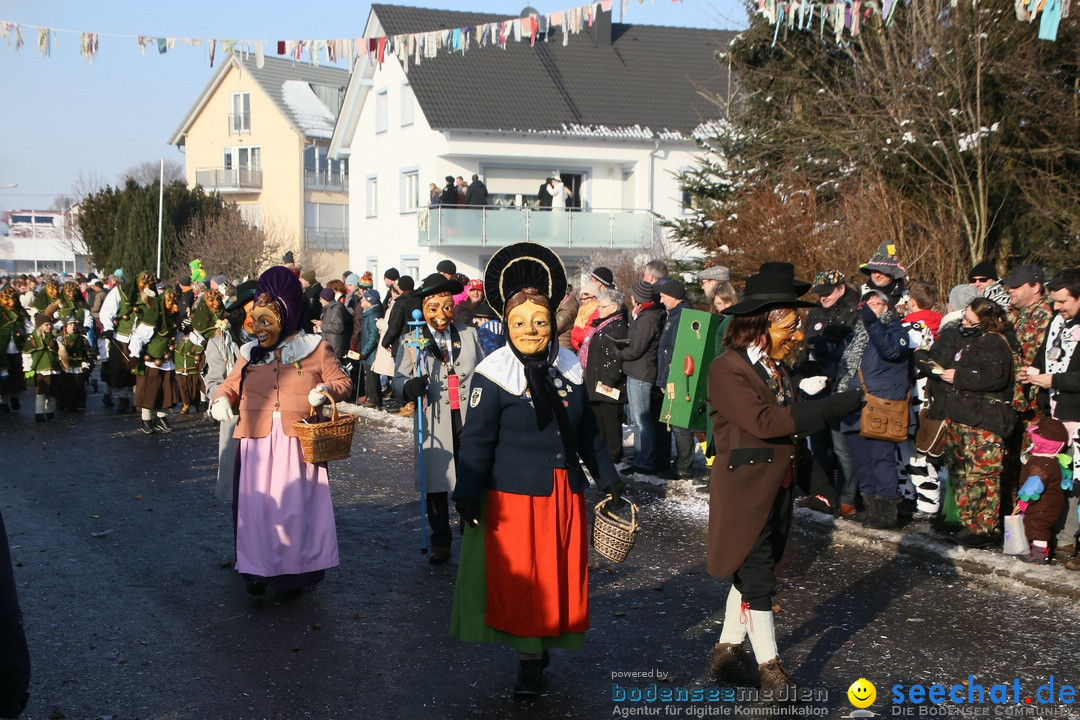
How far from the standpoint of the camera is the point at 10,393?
17469 mm

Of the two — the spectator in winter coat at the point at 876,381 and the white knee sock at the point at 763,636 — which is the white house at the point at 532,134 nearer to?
the spectator in winter coat at the point at 876,381

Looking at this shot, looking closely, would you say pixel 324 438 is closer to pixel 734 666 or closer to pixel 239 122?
pixel 734 666

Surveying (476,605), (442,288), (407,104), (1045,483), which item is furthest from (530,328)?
(407,104)

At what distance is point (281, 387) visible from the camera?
7.20m

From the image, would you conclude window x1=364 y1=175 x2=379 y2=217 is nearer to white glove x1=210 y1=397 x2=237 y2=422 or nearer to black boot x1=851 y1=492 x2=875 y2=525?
black boot x1=851 y1=492 x2=875 y2=525

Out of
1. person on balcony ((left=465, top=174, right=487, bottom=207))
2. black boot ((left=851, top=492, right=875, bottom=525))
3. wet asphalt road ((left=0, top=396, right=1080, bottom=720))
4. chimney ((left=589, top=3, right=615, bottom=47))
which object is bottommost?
wet asphalt road ((left=0, top=396, right=1080, bottom=720))

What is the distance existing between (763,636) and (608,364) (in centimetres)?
597

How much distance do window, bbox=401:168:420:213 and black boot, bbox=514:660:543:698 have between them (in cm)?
3123

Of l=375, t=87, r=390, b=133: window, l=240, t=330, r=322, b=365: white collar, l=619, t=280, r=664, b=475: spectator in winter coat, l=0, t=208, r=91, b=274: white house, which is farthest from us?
l=0, t=208, r=91, b=274: white house

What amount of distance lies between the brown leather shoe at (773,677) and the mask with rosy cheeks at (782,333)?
4.95ft

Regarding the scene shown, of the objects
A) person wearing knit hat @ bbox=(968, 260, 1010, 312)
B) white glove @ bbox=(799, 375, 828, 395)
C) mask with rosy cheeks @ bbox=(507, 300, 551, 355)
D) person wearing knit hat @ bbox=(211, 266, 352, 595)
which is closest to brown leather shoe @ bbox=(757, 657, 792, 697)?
white glove @ bbox=(799, 375, 828, 395)

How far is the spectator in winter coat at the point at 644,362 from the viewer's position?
11156 mm

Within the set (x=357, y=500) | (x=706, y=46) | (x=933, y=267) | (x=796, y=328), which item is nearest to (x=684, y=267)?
(x=933, y=267)

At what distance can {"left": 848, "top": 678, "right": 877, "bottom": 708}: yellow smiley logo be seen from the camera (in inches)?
208
